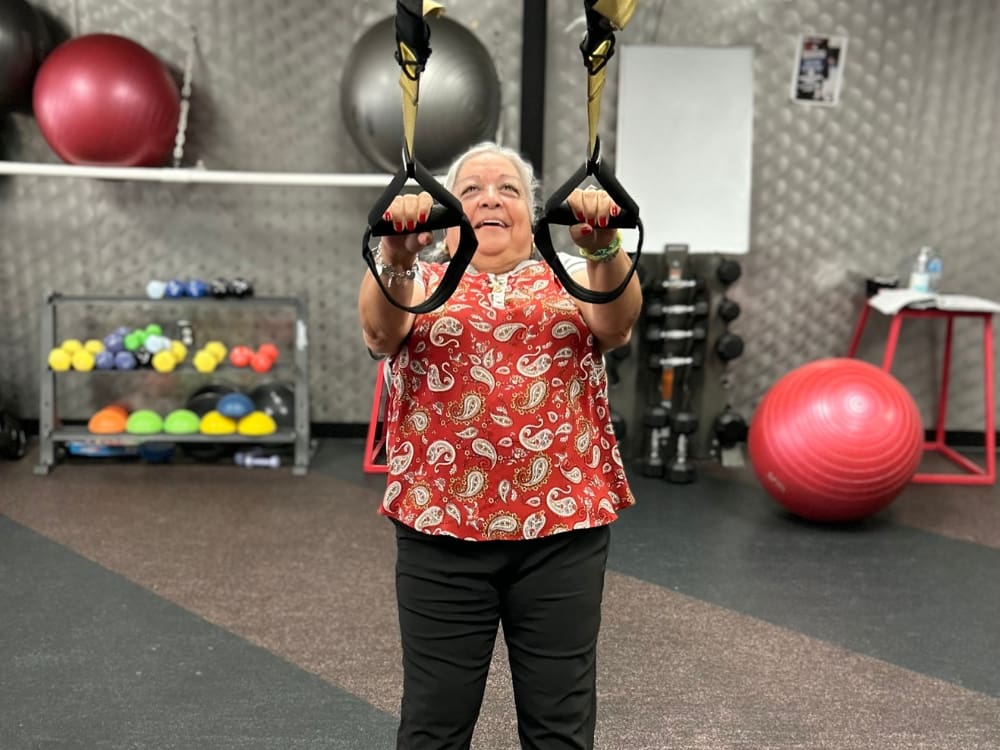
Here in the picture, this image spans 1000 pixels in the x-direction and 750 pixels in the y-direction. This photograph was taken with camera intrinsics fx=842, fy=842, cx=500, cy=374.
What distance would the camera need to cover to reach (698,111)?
12.7ft

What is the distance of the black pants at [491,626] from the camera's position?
1.29 meters

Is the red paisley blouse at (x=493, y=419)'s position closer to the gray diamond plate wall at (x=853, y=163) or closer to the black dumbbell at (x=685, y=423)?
the black dumbbell at (x=685, y=423)

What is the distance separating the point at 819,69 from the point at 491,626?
374 cm

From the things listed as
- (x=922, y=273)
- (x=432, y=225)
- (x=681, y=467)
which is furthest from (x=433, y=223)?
(x=922, y=273)

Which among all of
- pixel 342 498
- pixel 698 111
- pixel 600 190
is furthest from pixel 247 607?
pixel 698 111

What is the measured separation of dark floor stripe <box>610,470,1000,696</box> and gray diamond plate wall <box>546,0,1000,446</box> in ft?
3.15

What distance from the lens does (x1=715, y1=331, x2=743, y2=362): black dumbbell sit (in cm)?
406

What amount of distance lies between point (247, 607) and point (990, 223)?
157 inches

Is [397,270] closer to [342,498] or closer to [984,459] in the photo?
[342,498]

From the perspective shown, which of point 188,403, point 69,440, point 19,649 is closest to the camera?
point 19,649

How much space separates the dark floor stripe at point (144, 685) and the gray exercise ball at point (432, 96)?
194cm

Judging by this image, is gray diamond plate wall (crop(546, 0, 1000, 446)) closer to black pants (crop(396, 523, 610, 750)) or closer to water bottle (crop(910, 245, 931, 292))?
water bottle (crop(910, 245, 931, 292))

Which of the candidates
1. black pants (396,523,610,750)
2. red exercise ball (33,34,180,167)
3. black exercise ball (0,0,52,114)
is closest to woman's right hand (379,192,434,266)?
black pants (396,523,610,750)

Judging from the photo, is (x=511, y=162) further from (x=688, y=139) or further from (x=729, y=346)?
(x=729, y=346)
